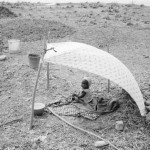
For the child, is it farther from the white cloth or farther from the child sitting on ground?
the white cloth

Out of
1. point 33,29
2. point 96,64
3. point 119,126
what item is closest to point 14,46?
point 33,29

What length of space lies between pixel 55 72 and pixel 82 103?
2072 millimetres

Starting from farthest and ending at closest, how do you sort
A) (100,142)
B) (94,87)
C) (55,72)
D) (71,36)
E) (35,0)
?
(35,0)
(71,36)
(55,72)
(94,87)
(100,142)

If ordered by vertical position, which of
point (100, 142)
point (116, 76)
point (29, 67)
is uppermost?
Answer: point (116, 76)

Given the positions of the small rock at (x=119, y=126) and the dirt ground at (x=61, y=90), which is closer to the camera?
the dirt ground at (x=61, y=90)

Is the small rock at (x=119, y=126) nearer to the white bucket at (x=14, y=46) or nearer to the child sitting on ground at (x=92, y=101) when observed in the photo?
the child sitting on ground at (x=92, y=101)

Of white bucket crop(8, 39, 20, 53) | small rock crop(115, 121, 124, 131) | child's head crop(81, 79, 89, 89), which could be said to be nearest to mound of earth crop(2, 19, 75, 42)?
white bucket crop(8, 39, 20, 53)

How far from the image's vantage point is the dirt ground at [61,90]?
13.9ft

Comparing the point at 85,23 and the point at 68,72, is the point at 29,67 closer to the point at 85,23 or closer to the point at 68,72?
the point at 68,72

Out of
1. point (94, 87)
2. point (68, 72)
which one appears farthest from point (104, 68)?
point (68, 72)

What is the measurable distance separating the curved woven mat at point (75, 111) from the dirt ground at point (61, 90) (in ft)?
0.29

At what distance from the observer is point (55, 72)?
23.3ft

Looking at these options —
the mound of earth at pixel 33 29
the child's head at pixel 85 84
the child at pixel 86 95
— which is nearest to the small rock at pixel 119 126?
the child at pixel 86 95

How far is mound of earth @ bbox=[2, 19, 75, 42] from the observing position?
408 inches
